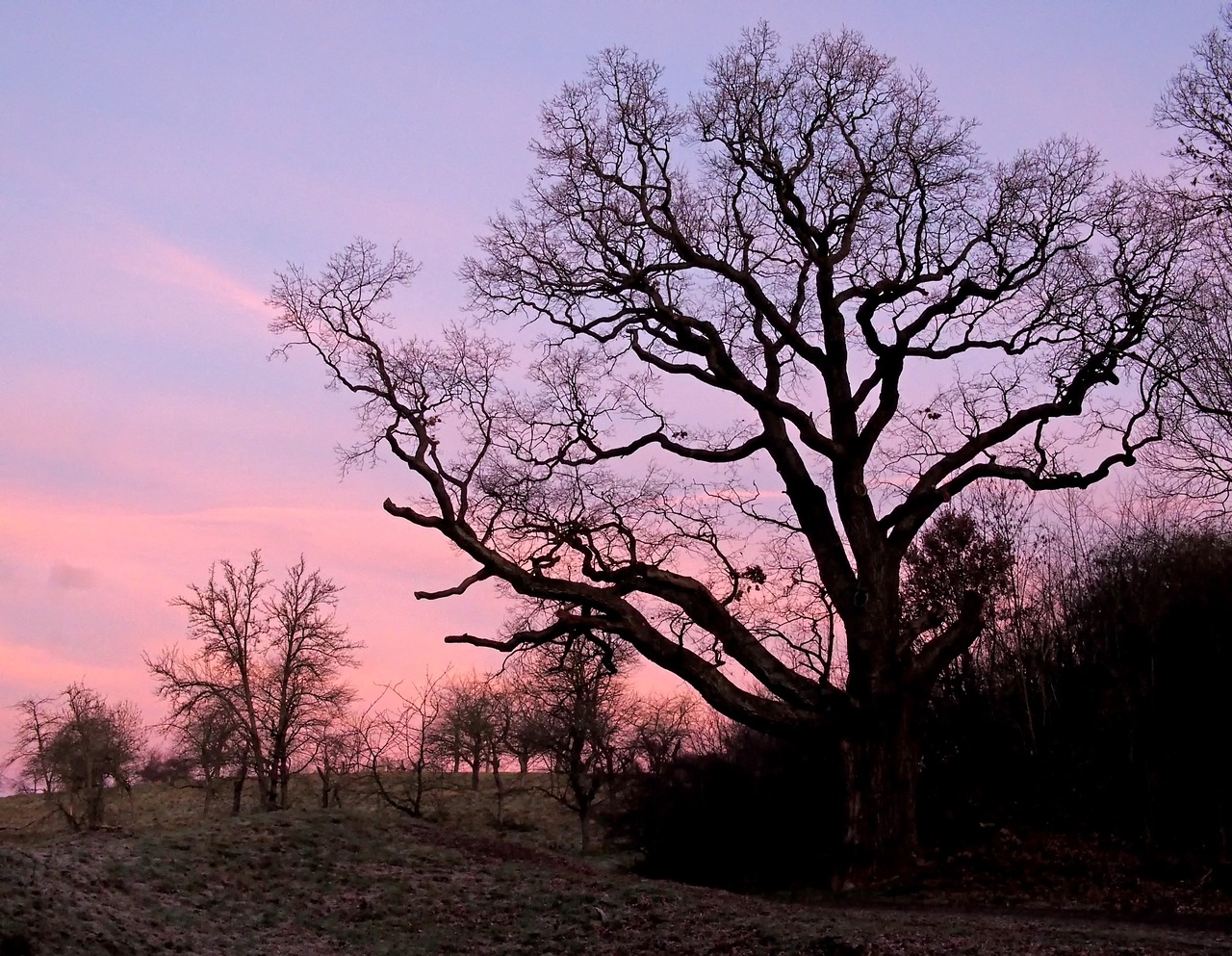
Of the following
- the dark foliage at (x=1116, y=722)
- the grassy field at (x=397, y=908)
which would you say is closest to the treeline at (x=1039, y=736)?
the dark foliage at (x=1116, y=722)

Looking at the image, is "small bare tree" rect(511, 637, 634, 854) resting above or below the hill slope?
above

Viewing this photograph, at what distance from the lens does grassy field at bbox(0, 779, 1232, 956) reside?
12.1 metres

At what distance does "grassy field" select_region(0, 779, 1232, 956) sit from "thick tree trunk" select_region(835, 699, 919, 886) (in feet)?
2.96

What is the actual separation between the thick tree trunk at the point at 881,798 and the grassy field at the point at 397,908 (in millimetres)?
901

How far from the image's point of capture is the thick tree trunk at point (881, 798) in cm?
1675

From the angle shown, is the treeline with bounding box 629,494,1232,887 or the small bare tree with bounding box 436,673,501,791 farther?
the small bare tree with bounding box 436,673,501,791

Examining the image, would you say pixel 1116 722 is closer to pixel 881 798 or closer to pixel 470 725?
pixel 881 798

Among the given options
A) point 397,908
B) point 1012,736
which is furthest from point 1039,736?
point 397,908

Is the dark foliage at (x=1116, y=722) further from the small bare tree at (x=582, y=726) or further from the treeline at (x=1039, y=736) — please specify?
the small bare tree at (x=582, y=726)

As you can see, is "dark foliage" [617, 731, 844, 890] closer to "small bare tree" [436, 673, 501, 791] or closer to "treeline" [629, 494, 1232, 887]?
"treeline" [629, 494, 1232, 887]

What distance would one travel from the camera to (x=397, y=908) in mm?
15398

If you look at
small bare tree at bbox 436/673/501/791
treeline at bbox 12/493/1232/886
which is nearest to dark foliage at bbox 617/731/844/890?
treeline at bbox 12/493/1232/886

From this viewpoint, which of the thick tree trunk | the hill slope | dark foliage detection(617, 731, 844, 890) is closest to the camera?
the hill slope

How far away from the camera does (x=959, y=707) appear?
22.0 metres
